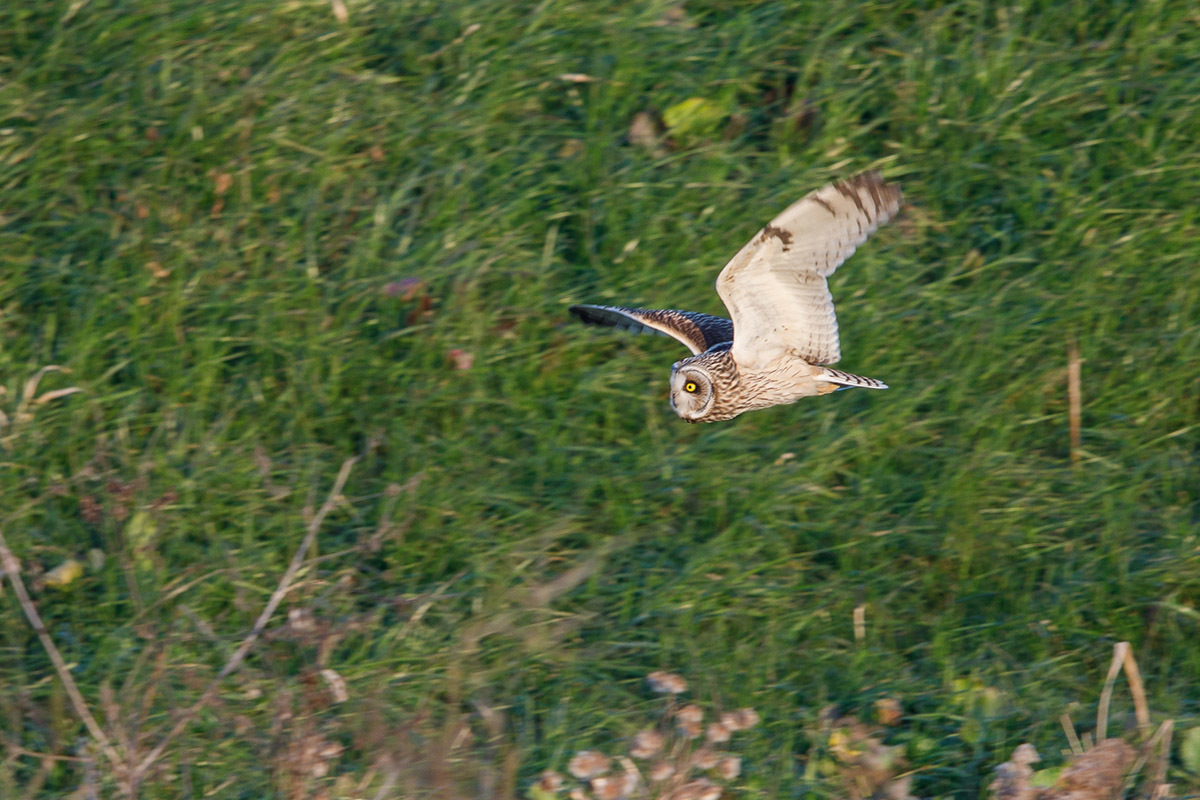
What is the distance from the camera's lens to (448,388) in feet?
14.5

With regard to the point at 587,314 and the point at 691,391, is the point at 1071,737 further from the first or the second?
the point at 587,314

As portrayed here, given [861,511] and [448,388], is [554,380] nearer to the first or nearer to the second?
[448,388]

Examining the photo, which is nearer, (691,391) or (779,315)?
(779,315)

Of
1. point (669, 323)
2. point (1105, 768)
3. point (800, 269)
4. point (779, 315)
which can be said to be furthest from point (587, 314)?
point (1105, 768)

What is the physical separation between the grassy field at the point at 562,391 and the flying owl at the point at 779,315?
2.14ft

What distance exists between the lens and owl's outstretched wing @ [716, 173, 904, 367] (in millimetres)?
3062

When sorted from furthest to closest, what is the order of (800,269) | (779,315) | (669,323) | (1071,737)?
(669,323) → (1071,737) → (779,315) → (800,269)

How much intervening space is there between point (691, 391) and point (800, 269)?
479mm

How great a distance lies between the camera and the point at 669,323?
3713 mm

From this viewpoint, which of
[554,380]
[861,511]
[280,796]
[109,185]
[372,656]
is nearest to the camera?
[280,796]

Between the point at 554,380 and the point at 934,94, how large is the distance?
68.3 inches

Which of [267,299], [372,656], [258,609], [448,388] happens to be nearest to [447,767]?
[372,656]

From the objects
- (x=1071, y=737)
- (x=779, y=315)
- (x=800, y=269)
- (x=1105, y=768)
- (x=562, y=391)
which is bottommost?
(x=1071, y=737)

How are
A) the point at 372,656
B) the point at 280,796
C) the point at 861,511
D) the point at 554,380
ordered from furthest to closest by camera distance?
the point at 554,380
the point at 861,511
the point at 372,656
the point at 280,796
